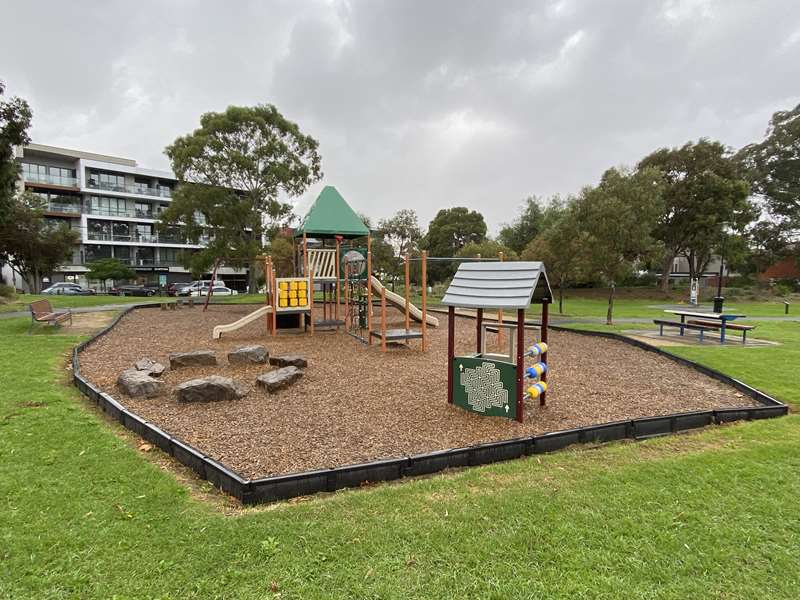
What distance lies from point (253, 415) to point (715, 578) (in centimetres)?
489

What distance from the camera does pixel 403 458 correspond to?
409cm

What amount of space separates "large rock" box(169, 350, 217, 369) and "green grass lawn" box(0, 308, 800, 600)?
11.6ft

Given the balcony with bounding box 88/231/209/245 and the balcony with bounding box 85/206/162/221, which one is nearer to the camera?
the balcony with bounding box 88/231/209/245

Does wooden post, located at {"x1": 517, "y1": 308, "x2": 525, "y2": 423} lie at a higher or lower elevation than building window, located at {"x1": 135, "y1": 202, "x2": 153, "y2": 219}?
lower

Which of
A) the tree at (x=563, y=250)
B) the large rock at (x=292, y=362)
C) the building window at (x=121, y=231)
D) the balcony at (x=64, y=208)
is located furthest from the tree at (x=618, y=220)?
the balcony at (x=64, y=208)

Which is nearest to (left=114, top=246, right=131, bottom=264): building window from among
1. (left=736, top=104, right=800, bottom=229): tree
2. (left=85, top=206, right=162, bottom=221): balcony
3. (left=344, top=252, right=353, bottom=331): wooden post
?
(left=85, top=206, right=162, bottom=221): balcony

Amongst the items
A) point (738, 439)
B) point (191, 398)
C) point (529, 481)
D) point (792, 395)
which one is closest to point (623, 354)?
point (792, 395)

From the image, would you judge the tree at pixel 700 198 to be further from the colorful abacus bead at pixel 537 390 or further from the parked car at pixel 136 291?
the parked car at pixel 136 291

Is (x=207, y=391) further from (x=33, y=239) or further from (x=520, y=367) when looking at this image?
(x=33, y=239)

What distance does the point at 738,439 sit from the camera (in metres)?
5.02

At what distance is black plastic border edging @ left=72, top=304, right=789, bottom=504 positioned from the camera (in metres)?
3.65

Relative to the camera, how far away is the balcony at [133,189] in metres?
49.2

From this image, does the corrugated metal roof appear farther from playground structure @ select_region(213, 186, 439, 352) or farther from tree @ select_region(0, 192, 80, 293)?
tree @ select_region(0, 192, 80, 293)

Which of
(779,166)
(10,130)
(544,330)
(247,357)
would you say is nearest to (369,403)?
(544,330)
